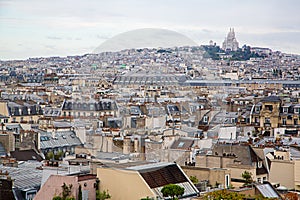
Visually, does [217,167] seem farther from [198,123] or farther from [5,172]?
[5,172]

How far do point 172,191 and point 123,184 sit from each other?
2.34ft

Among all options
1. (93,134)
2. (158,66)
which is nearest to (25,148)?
(93,134)

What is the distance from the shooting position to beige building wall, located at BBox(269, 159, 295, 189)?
14.7 m

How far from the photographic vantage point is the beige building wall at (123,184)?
10.9m

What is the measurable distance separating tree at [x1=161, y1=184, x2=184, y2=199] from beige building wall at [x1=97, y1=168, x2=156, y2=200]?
187mm

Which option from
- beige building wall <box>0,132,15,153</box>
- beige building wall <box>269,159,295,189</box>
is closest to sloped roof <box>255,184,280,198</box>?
beige building wall <box>269,159,295,189</box>

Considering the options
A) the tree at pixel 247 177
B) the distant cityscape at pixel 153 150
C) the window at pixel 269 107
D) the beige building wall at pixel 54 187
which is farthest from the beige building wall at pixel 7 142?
the window at pixel 269 107

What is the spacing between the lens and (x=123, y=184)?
11.1 metres

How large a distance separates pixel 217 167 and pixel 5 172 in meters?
3.84

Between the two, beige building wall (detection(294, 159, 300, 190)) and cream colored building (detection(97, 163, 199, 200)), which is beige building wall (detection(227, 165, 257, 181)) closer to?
beige building wall (detection(294, 159, 300, 190))

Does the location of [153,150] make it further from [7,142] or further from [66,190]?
[7,142]

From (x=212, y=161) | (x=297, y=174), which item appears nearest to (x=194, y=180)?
(x=212, y=161)

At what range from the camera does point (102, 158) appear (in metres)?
12.1

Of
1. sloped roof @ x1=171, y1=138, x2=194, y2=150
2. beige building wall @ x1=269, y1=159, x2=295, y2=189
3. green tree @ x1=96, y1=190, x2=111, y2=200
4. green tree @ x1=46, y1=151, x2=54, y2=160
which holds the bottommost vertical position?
green tree @ x1=46, y1=151, x2=54, y2=160
